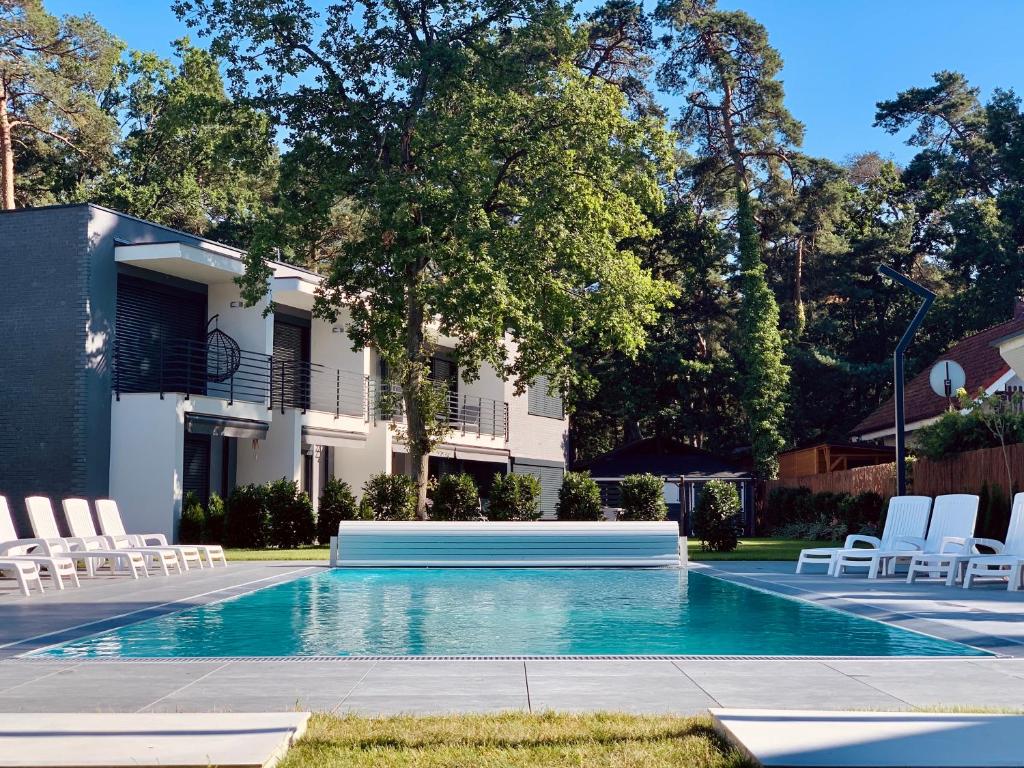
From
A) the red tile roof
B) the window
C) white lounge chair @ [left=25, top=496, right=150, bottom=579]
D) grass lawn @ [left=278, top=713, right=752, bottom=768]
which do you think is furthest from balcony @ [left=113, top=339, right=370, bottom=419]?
grass lawn @ [left=278, top=713, right=752, bottom=768]

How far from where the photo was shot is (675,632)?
411 inches

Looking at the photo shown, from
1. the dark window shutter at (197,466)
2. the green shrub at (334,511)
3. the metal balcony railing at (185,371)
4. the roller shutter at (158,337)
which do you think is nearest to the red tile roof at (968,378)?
the green shrub at (334,511)

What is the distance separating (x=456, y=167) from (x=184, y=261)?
242 inches

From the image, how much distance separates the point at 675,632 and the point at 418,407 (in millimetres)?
15915

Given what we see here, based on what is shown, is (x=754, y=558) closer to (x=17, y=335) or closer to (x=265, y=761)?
(x=17, y=335)

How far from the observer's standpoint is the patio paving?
6.27 m

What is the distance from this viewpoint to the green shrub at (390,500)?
2550cm

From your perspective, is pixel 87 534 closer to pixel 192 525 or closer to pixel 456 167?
pixel 192 525

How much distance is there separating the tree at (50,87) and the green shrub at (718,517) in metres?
22.4

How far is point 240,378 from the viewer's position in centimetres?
2698

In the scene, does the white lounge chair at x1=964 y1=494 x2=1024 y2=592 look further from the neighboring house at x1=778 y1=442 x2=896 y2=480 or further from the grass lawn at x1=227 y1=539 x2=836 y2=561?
the neighboring house at x1=778 y1=442 x2=896 y2=480

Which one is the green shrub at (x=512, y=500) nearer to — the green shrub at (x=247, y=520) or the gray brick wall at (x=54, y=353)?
the green shrub at (x=247, y=520)

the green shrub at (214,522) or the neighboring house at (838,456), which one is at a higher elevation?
the neighboring house at (838,456)

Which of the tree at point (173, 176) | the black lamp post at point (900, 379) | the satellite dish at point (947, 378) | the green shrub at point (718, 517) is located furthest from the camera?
the tree at point (173, 176)
